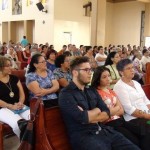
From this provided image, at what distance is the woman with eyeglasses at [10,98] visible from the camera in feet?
10.2

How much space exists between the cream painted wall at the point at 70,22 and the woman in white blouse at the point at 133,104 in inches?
488

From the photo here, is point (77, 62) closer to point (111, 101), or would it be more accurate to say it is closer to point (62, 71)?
point (111, 101)

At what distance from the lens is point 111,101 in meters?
2.91

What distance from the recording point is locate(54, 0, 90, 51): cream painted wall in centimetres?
1536

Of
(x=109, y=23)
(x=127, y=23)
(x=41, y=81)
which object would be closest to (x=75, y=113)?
(x=41, y=81)

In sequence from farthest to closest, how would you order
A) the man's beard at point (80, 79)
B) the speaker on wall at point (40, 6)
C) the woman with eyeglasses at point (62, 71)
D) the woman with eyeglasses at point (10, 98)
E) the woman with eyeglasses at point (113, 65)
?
the speaker on wall at point (40, 6) < the woman with eyeglasses at point (113, 65) < the woman with eyeglasses at point (62, 71) < the woman with eyeglasses at point (10, 98) < the man's beard at point (80, 79)

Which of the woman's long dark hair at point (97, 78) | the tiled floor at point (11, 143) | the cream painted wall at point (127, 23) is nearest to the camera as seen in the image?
the woman's long dark hair at point (97, 78)

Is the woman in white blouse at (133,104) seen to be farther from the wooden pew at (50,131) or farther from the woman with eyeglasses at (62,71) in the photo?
the woman with eyeglasses at (62,71)

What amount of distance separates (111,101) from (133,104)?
374 mm

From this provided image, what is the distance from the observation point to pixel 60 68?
425cm

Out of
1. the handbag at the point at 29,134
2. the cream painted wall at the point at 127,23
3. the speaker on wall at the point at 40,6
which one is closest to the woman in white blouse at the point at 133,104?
the handbag at the point at 29,134

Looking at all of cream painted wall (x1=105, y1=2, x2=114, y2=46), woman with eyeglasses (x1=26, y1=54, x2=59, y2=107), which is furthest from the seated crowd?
cream painted wall (x1=105, y1=2, x2=114, y2=46)

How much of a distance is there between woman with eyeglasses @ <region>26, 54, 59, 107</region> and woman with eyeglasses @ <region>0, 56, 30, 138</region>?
182mm

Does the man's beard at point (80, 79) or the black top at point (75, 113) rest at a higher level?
the man's beard at point (80, 79)
